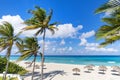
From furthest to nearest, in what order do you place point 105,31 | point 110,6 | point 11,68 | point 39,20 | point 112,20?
point 11,68
point 39,20
point 112,20
point 105,31
point 110,6

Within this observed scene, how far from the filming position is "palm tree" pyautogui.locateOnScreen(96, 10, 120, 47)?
812 cm

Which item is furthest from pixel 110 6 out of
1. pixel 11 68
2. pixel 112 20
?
pixel 11 68

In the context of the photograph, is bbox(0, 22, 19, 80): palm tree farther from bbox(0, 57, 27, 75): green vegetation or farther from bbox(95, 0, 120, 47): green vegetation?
bbox(95, 0, 120, 47): green vegetation

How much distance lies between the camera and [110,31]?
27.0 feet

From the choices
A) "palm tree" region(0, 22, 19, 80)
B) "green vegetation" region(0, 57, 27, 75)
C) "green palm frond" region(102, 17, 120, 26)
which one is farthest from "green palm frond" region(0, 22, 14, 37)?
"green palm frond" region(102, 17, 120, 26)

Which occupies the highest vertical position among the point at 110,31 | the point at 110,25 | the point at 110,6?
the point at 110,6

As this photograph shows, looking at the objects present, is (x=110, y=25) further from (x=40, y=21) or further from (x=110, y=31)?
(x=40, y=21)

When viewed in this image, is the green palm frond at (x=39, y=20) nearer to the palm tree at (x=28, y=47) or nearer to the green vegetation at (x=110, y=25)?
the palm tree at (x=28, y=47)

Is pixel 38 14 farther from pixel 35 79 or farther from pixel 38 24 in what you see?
pixel 35 79

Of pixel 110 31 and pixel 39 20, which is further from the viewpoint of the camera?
pixel 39 20

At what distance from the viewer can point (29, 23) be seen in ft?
72.3

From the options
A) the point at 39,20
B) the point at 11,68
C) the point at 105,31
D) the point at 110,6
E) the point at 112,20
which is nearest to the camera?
the point at 110,6

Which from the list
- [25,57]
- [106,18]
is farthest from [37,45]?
[106,18]

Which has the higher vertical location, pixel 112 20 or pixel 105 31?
pixel 112 20
